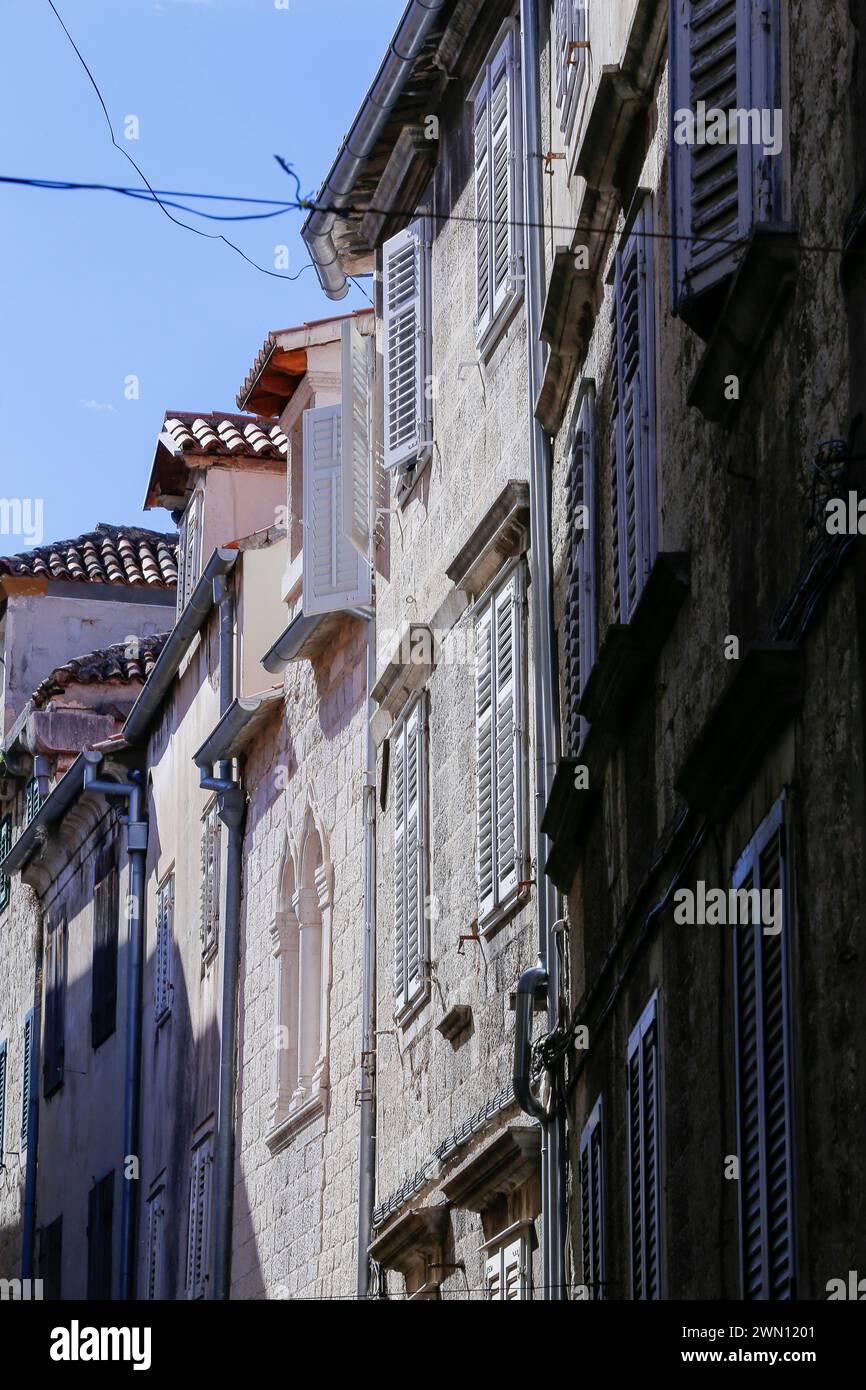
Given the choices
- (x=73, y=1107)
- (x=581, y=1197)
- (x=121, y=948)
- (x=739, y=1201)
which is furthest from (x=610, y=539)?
(x=73, y=1107)

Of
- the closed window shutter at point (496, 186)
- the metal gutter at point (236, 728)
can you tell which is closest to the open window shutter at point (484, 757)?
the closed window shutter at point (496, 186)

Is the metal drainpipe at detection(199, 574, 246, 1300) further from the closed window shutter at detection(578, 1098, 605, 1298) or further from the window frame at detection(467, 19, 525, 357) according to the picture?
the closed window shutter at detection(578, 1098, 605, 1298)

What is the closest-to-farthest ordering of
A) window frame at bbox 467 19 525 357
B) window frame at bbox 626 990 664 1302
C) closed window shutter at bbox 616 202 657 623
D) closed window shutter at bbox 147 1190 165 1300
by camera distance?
window frame at bbox 626 990 664 1302 < closed window shutter at bbox 616 202 657 623 < window frame at bbox 467 19 525 357 < closed window shutter at bbox 147 1190 165 1300

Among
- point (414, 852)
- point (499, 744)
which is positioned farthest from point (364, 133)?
point (499, 744)

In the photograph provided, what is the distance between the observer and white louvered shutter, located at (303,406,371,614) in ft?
61.0

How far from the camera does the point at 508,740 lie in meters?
14.1

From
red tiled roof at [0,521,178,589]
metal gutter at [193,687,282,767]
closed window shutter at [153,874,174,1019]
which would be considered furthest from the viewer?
red tiled roof at [0,521,178,589]

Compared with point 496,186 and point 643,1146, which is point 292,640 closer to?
point 496,186

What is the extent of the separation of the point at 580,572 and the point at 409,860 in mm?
4511

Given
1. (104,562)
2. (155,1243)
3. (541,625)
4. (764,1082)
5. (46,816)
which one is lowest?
(764,1082)

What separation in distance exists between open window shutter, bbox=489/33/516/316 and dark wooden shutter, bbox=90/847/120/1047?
45.0 feet

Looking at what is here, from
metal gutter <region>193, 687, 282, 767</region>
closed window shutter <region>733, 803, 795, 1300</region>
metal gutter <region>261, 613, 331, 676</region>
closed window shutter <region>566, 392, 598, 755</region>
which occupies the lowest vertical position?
closed window shutter <region>733, 803, 795, 1300</region>

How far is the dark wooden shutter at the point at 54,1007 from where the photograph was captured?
3038 cm

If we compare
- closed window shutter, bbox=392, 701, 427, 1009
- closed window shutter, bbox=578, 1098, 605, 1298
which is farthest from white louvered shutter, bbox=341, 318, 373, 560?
closed window shutter, bbox=578, 1098, 605, 1298
